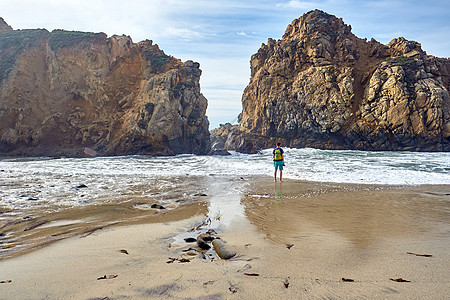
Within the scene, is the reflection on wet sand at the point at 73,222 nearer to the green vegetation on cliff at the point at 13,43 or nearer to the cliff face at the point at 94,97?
the cliff face at the point at 94,97

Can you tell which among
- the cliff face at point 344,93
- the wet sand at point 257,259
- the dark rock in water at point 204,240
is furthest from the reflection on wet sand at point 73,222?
the cliff face at point 344,93

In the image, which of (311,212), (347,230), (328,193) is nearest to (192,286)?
(347,230)

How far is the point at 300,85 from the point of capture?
38250mm

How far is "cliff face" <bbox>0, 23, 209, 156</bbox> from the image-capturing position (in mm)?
25859

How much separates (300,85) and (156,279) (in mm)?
39454

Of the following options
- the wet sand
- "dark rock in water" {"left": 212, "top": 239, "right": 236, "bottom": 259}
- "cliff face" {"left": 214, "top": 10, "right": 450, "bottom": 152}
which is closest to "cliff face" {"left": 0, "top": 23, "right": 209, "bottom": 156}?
"cliff face" {"left": 214, "top": 10, "right": 450, "bottom": 152}

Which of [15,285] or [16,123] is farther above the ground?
[16,123]

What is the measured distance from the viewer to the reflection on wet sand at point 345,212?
3.84 m

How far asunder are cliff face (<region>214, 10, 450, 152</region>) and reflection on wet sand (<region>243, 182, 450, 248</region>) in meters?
23.6

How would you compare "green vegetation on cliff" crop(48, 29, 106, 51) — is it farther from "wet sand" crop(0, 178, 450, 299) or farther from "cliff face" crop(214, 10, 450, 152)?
"wet sand" crop(0, 178, 450, 299)

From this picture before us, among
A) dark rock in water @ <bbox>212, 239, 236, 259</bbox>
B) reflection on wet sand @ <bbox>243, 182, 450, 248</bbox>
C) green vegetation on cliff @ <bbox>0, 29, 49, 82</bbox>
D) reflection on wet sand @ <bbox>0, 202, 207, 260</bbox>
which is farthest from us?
green vegetation on cliff @ <bbox>0, 29, 49, 82</bbox>

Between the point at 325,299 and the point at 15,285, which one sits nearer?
the point at 325,299

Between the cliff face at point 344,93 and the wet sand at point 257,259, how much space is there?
26447 millimetres

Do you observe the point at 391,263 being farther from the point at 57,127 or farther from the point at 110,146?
the point at 57,127
